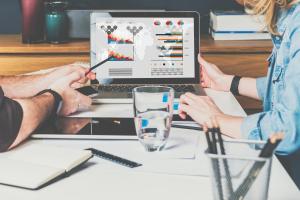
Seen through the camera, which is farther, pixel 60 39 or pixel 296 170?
pixel 60 39

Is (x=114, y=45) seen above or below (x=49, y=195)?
above

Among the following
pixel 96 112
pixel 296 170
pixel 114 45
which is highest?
pixel 114 45

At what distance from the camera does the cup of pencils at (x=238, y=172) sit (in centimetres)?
86

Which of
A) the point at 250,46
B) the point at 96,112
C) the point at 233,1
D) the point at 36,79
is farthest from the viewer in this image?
the point at 233,1

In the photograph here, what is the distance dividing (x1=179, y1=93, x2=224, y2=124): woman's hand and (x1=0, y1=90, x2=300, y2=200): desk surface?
0.30 meters

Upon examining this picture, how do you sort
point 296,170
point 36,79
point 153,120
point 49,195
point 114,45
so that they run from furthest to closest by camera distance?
point 114,45 → point 36,79 → point 296,170 → point 153,120 → point 49,195

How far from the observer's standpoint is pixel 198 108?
1478 mm

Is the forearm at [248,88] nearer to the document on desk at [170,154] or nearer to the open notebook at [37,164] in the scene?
the document on desk at [170,154]

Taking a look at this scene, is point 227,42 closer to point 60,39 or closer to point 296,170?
point 60,39

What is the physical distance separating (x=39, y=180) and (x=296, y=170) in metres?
0.75

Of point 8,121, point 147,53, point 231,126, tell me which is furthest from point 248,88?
point 8,121

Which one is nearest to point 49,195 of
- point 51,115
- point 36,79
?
point 51,115

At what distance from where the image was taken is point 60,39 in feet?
9.34

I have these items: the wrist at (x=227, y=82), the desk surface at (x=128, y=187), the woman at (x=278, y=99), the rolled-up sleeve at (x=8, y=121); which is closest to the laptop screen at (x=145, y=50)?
the wrist at (x=227, y=82)
